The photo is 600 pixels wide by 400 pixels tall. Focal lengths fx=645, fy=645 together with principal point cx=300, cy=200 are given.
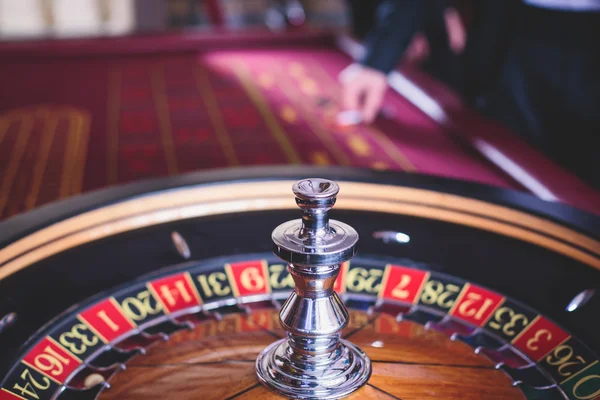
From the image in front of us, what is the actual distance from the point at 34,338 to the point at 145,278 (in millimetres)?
246

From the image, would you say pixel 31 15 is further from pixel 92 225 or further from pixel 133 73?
pixel 92 225

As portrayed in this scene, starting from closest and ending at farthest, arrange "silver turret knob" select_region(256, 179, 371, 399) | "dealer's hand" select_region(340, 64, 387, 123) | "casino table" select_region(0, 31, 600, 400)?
"silver turret knob" select_region(256, 179, 371, 399) → "casino table" select_region(0, 31, 600, 400) → "dealer's hand" select_region(340, 64, 387, 123)

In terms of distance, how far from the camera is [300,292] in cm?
90

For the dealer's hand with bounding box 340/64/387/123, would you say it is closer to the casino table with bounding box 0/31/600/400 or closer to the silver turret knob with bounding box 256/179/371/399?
the casino table with bounding box 0/31/600/400

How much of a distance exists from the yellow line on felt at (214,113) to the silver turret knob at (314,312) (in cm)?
112

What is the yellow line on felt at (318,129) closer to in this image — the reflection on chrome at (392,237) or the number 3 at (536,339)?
the reflection on chrome at (392,237)

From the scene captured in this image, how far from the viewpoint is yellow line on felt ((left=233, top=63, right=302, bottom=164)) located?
2074 mm

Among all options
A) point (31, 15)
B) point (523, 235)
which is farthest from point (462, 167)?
point (31, 15)

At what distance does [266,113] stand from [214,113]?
218 mm

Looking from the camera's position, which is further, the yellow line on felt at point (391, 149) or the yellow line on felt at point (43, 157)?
the yellow line on felt at point (391, 149)

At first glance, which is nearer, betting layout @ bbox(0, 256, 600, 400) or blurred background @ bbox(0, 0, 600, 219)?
betting layout @ bbox(0, 256, 600, 400)

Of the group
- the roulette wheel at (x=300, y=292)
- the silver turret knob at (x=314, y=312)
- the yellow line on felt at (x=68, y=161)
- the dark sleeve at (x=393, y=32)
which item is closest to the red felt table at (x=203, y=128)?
the yellow line on felt at (x=68, y=161)

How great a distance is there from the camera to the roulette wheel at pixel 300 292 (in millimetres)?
893

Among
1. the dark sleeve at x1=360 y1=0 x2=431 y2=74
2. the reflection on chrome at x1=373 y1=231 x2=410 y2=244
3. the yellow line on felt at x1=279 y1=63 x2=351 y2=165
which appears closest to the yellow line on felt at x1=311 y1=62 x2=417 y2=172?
the yellow line on felt at x1=279 y1=63 x2=351 y2=165
